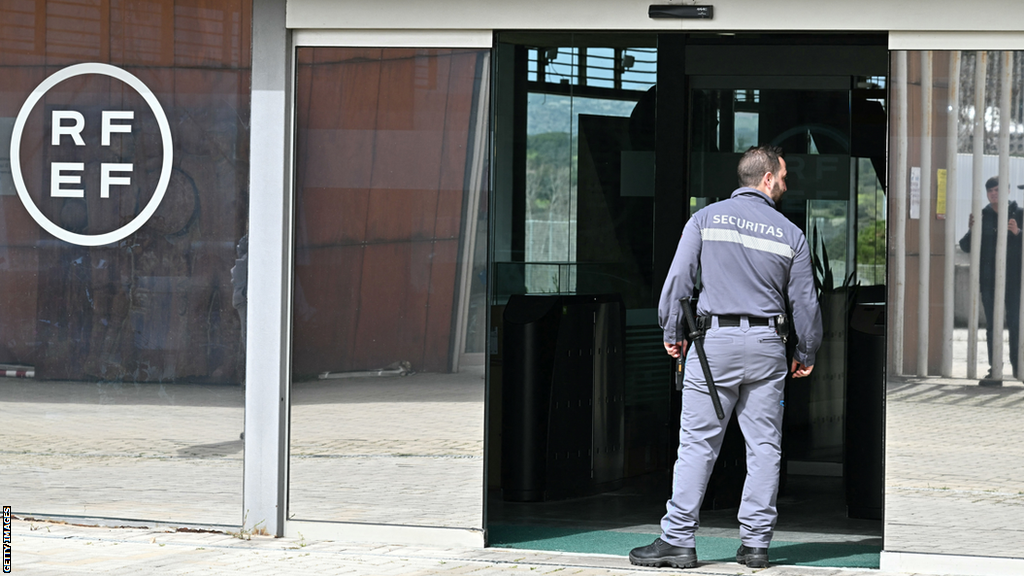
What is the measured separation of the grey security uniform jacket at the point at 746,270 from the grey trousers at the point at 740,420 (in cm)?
10

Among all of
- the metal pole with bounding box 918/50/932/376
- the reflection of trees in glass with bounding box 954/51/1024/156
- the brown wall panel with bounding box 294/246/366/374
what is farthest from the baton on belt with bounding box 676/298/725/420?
the brown wall panel with bounding box 294/246/366/374

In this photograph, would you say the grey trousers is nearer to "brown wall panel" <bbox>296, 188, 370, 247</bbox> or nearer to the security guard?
the security guard

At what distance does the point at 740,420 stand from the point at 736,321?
0.43 metres

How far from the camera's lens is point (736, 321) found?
5184 mm

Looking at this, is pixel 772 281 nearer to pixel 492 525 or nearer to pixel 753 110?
pixel 492 525

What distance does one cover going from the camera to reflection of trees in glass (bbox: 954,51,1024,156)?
5.20m

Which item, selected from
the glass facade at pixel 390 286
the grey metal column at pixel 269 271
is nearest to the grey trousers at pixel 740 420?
the glass facade at pixel 390 286

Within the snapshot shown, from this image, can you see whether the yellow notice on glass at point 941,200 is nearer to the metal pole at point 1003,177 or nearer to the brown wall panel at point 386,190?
the metal pole at point 1003,177

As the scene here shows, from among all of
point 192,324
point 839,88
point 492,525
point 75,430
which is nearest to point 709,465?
point 492,525

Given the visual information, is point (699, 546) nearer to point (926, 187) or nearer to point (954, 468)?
point (954, 468)

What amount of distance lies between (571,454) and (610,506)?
0.44 m

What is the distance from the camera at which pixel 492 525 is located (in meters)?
6.36

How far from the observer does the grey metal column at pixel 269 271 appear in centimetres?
570

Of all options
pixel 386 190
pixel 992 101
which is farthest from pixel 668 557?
pixel 992 101
